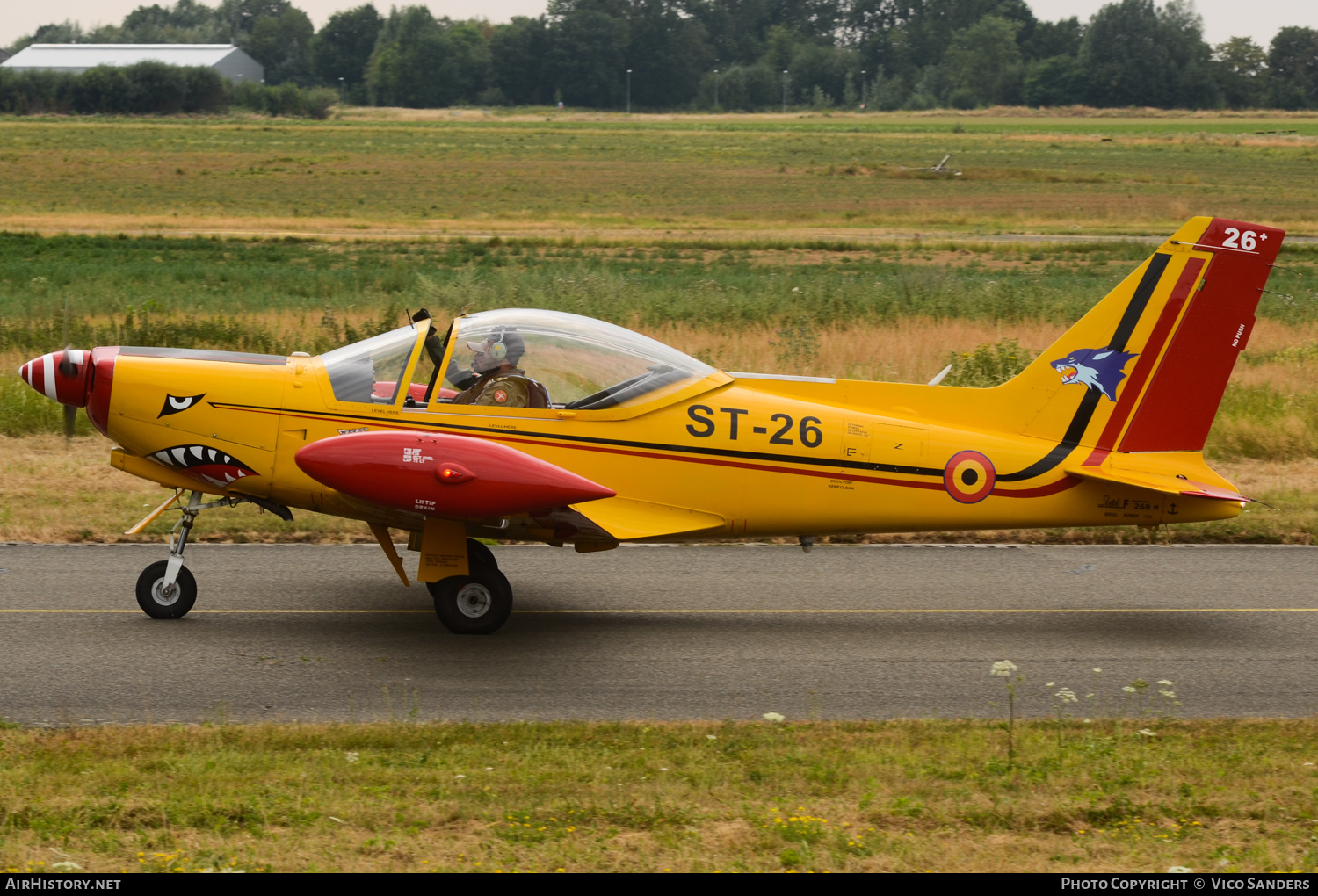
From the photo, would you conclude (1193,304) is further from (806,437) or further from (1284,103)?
(1284,103)

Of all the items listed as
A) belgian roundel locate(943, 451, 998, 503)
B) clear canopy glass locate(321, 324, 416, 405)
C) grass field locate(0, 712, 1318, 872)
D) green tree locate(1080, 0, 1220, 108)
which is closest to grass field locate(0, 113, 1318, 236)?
clear canopy glass locate(321, 324, 416, 405)

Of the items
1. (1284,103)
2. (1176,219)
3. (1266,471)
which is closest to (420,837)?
(1266,471)

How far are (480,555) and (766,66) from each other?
193369 mm

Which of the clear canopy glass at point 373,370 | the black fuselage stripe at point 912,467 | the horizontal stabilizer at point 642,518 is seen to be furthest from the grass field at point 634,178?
the horizontal stabilizer at point 642,518

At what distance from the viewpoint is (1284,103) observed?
169000 mm

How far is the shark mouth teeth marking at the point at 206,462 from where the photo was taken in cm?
829

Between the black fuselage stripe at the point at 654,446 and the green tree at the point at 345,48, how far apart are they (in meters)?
201

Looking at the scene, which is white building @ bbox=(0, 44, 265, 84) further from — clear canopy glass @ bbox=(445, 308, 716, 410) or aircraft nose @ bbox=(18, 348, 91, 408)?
clear canopy glass @ bbox=(445, 308, 716, 410)

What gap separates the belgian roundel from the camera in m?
8.62

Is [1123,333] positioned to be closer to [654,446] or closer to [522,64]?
[654,446]

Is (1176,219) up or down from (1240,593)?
up

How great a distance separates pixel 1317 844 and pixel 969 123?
138 meters

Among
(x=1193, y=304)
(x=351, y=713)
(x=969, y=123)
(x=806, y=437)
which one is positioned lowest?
(x=351, y=713)

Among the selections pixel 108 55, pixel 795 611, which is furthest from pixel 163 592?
pixel 108 55
